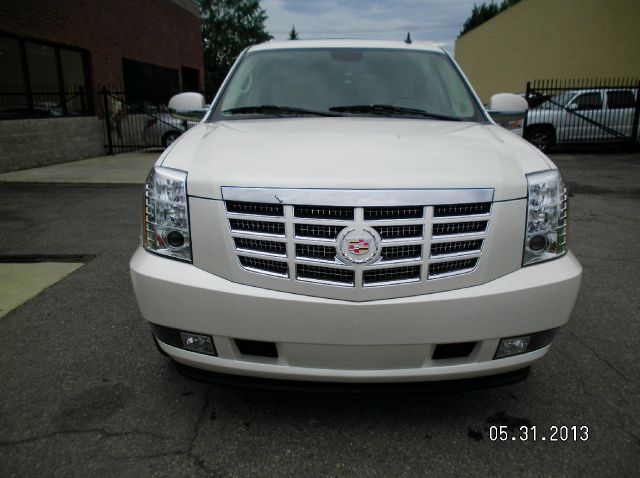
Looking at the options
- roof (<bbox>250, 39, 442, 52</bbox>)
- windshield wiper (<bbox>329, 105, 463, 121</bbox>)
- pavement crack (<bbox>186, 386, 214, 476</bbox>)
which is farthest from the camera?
roof (<bbox>250, 39, 442, 52</bbox>)

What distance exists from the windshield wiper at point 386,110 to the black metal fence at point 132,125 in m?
12.0

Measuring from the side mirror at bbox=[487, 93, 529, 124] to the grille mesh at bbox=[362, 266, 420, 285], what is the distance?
205 cm

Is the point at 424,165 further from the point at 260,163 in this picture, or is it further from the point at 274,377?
the point at 274,377

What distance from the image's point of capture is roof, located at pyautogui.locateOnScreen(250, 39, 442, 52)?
369 centimetres

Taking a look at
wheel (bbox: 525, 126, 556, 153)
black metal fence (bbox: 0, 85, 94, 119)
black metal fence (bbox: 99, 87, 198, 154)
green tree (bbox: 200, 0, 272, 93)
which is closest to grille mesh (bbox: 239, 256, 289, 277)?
black metal fence (bbox: 0, 85, 94, 119)

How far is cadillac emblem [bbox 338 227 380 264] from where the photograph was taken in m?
1.90

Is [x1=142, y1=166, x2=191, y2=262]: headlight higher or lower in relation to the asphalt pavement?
higher

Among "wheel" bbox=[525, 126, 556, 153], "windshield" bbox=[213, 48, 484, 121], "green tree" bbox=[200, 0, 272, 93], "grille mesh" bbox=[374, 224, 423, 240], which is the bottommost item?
"wheel" bbox=[525, 126, 556, 153]

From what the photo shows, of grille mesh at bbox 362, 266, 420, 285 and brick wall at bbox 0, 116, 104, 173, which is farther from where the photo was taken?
brick wall at bbox 0, 116, 104, 173

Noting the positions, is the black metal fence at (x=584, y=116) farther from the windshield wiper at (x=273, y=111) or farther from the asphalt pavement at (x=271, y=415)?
the windshield wiper at (x=273, y=111)

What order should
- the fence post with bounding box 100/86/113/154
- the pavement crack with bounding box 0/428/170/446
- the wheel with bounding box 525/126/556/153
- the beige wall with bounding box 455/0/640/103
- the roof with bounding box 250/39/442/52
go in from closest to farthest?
the pavement crack with bounding box 0/428/170/446 < the roof with bounding box 250/39/442/52 < the fence post with bounding box 100/86/113/154 < the wheel with bounding box 525/126/556/153 < the beige wall with bounding box 455/0/640/103

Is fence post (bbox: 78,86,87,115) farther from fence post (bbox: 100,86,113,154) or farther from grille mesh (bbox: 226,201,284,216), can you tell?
grille mesh (bbox: 226,201,284,216)

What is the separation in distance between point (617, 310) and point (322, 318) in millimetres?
2689

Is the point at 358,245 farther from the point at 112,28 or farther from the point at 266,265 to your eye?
the point at 112,28
